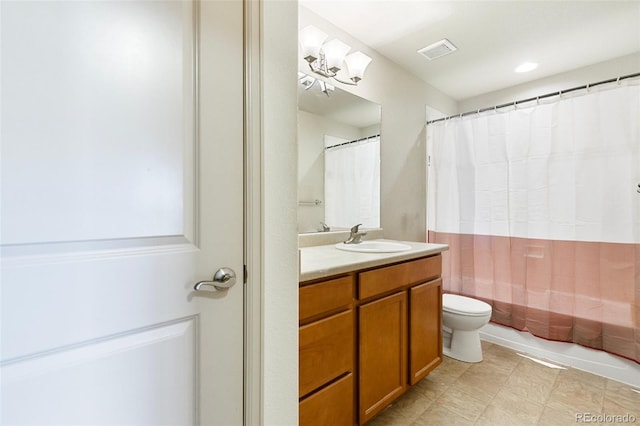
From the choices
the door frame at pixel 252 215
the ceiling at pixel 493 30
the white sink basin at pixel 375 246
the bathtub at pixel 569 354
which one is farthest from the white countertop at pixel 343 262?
the ceiling at pixel 493 30

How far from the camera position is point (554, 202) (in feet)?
6.98

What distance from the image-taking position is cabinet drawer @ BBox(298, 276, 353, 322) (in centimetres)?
108

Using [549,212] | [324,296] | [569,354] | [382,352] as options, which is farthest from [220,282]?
[569,354]

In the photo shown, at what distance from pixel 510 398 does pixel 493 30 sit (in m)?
2.41

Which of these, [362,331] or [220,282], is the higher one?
[220,282]

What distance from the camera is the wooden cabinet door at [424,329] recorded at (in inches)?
63.9

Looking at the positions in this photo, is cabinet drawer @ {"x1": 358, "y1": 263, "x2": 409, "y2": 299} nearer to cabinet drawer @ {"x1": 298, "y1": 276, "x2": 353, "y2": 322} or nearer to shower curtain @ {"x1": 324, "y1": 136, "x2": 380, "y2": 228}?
cabinet drawer @ {"x1": 298, "y1": 276, "x2": 353, "y2": 322}

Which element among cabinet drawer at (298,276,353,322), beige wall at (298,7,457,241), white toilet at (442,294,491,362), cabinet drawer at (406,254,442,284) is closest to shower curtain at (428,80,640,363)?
beige wall at (298,7,457,241)

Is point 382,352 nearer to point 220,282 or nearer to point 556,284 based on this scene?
point 220,282

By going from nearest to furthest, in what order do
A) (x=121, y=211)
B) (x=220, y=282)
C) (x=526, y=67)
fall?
1. (x=121, y=211)
2. (x=220, y=282)
3. (x=526, y=67)

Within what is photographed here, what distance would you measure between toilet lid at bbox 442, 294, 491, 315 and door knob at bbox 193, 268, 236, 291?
1881 mm

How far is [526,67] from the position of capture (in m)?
2.45

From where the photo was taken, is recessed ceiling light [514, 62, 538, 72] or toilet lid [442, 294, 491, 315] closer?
toilet lid [442, 294, 491, 315]

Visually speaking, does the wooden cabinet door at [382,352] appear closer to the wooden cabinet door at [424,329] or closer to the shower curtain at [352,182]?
the wooden cabinet door at [424,329]
